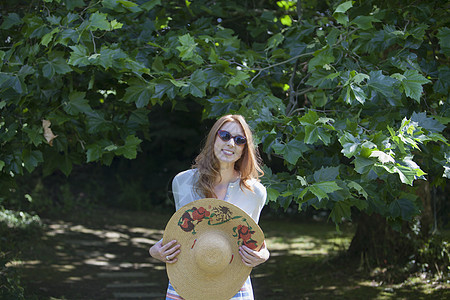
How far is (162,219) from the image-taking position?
10.1m

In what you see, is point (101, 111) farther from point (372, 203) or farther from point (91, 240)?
point (91, 240)

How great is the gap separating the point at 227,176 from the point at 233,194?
84 millimetres

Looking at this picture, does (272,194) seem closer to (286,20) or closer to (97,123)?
(97,123)

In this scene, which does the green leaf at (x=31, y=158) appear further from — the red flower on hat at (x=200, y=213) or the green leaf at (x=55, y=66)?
the red flower on hat at (x=200, y=213)

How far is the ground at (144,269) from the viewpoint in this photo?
5.41 meters

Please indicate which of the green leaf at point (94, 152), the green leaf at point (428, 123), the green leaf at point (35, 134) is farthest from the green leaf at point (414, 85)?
the green leaf at point (35, 134)

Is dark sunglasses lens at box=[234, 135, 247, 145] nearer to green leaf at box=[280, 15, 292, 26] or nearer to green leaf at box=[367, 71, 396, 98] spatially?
green leaf at box=[367, 71, 396, 98]

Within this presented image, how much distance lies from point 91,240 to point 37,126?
15.4 feet

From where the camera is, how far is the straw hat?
2.15 metres

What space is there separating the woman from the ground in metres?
2.80

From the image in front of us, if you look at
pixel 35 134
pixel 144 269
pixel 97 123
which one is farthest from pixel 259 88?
pixel 144 269

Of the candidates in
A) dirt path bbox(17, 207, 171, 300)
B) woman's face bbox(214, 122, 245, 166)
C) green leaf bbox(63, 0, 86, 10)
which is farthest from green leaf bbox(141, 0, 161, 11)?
dirt path bbox(17, 207, 171, 300)

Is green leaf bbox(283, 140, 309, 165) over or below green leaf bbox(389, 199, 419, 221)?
over

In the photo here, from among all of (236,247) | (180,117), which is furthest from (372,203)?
(180,117)
